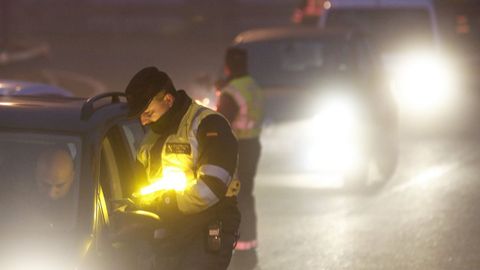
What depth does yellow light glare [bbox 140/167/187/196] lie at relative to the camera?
6.82 meters

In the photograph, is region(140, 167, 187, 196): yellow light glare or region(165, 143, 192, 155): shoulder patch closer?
region(140, 167, 187, 196): yellow light glare

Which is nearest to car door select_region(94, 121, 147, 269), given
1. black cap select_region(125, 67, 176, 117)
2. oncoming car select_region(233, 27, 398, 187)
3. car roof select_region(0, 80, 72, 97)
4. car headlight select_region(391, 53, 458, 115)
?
black cap select_region(125, 67, 176, 117)

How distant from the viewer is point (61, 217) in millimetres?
6551

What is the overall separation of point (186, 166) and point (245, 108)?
4.54 m

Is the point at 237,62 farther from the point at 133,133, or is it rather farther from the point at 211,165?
the point at 211,165

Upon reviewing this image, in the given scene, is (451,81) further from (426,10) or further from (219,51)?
(219,51)

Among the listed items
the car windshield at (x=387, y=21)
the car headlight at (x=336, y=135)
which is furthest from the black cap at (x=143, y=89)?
the car windshield at (x=387, y=21)

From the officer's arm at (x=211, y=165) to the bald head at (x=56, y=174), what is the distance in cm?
50

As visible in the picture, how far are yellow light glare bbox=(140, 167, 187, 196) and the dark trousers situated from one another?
4.58 meters

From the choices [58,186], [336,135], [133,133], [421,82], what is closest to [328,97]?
[336,135]

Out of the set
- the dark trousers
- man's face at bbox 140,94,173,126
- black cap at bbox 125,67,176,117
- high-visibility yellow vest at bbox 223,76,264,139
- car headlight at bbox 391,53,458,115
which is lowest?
car headlight at bbox 391,53,458,115

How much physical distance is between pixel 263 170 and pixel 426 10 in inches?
198

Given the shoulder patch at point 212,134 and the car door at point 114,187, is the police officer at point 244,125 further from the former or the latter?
the shoulder patch at point 212,134

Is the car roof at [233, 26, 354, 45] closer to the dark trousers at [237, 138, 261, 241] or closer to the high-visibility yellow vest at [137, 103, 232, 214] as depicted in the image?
the dark trousers at [237, 138, 261, 241]
